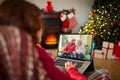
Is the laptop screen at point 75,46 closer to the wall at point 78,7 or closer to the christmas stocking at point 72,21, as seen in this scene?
the christmas stocking at point 72,21

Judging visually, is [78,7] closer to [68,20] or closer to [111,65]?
[68,20]

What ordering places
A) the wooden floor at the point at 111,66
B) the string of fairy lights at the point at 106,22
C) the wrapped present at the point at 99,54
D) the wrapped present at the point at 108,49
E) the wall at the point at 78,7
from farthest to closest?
the wall at the point at 78,7 → the string of fairy lights at the point at 106,22 → the wrapped present at the point at 99,54 → the wrapped present at the point at 108,49 → the wooden floor at the point at 111,66

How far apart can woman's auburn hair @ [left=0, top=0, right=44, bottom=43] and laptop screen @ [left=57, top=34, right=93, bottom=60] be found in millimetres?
1143

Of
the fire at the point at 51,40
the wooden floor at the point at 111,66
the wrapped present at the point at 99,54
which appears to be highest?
the fire at the point at 51,40

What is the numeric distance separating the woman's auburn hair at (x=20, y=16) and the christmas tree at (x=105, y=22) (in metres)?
4.10

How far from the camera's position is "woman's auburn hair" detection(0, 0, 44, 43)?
0.71 m

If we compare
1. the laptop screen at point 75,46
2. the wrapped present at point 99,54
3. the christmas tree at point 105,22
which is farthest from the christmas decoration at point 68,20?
the laptop screen at point 75,46

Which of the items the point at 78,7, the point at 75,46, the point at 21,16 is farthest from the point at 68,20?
the point at 21,16

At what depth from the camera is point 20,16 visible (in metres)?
0.72

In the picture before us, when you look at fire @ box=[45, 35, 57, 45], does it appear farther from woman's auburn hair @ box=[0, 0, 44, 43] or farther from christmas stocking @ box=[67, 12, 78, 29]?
woman's auburn hair @ box=[0, 0, 44, 43]

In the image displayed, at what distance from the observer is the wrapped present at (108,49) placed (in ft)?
14.6

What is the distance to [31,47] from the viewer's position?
0.68 metres

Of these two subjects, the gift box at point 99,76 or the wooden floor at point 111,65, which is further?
the wooden floor at point 111,65

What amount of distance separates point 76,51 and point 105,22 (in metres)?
3.07
